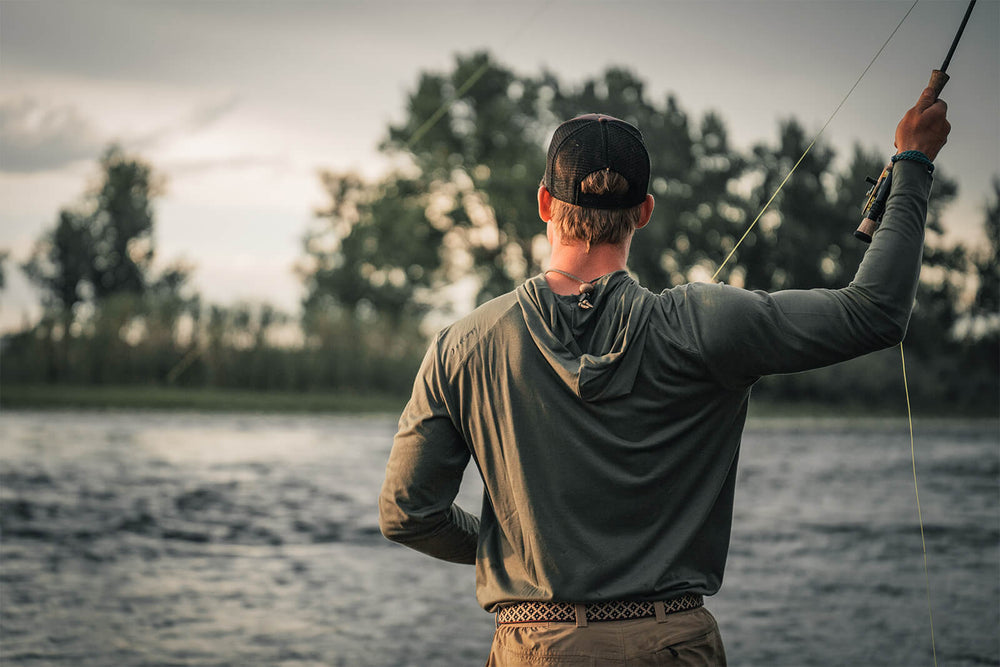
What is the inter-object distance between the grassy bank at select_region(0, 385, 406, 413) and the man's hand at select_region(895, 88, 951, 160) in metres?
20.5

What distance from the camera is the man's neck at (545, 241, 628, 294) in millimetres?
1812

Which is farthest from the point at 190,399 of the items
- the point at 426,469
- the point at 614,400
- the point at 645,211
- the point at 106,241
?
the point at 614,400

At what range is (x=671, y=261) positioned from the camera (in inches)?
957

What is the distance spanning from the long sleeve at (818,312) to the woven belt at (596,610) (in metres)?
0.41

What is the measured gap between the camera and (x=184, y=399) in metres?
21.2

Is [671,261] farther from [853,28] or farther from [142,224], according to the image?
[853,28]

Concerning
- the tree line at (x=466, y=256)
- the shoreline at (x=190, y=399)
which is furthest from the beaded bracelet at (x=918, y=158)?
the shoreline at (x=190, y=399)

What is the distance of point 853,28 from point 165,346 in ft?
68.0

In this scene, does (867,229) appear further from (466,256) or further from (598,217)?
(466,256)

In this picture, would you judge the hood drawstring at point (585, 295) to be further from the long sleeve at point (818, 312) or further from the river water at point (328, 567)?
the river water at point (328, 567)

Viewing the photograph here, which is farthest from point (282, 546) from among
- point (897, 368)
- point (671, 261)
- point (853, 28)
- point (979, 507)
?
point (897, 368)

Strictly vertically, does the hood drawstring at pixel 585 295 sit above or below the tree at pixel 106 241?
below

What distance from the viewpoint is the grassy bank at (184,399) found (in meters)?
20.5

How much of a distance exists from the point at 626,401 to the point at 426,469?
0.39 meters
